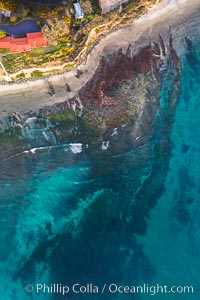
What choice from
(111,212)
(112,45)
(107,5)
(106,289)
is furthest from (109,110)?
(106,289)

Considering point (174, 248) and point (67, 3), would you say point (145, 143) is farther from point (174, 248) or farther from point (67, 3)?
point (67, 3)

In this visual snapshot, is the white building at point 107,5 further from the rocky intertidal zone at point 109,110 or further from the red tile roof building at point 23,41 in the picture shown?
the red tile roof building at point 23,41

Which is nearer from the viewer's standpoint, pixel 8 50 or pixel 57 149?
pixel 8 50

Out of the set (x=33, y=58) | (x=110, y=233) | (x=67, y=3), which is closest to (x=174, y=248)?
(x=110, y=233)

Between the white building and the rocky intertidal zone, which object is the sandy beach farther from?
the white building

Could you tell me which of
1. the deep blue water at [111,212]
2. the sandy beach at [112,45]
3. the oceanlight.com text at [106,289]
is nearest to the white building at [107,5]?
the sandy beach at [112,45]
